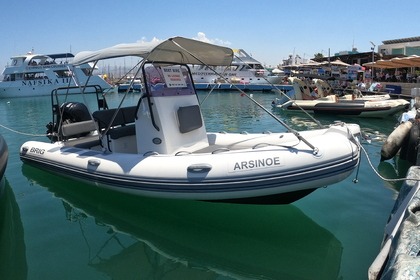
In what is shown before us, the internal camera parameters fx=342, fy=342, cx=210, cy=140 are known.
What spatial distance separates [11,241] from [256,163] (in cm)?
341

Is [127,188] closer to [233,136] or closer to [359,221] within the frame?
[233,136]

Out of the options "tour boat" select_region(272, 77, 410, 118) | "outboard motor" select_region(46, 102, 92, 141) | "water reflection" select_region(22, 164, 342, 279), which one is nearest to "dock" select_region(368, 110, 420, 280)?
"water reflection" select_region(22, 164, 342, 279)

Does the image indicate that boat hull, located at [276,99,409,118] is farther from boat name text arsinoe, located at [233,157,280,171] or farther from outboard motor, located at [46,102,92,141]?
boat name text arsinoe, located at [233,157,280,171]

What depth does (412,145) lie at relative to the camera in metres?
7.58

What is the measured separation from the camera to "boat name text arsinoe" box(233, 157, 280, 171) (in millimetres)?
4267

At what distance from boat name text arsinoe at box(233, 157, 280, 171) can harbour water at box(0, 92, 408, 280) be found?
0.99m

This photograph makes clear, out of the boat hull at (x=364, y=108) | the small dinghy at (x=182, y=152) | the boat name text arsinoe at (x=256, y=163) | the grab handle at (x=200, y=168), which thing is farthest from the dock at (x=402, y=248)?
the boat hull at (x=364, y=108)

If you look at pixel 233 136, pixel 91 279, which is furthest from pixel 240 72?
pixel 91 279

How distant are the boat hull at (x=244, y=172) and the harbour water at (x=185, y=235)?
0.53 meters

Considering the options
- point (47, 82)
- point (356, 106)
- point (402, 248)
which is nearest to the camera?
point (402, 248)

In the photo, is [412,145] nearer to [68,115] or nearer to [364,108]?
[68,115]

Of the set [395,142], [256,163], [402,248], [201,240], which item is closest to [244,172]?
[256,163]

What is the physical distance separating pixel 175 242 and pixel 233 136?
2.47m

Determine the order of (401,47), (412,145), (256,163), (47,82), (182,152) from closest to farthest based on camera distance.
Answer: (256,163) < (182,152) < (412,145) < (401,47) < (47,82)
